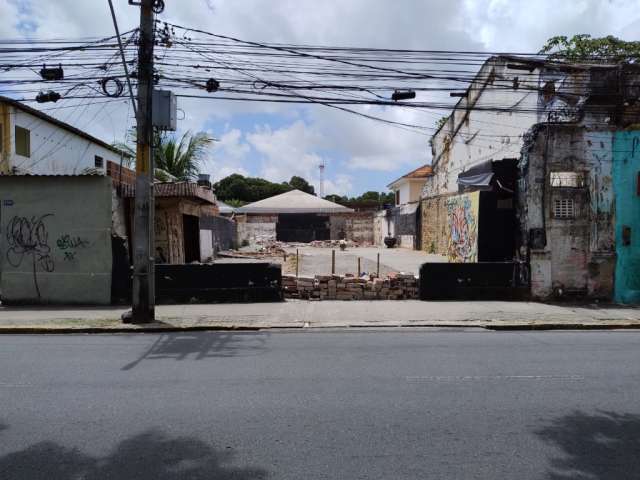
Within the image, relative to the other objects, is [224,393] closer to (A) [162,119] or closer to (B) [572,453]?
(B) [572,453]

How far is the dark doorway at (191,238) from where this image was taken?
18.2 metres

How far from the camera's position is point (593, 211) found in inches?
500

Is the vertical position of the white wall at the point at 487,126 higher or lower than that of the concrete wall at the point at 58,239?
higher

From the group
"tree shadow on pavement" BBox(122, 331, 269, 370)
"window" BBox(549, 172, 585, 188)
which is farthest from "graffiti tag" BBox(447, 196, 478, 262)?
"tree shadow on pavement" BBox(122, 331, 269, 370)

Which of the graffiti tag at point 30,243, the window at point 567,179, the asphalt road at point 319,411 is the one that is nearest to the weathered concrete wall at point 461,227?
the window at point 567,179

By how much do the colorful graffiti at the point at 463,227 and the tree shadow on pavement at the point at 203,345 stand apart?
27.5 feet

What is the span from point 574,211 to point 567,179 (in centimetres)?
82

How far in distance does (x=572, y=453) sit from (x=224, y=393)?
333 cm

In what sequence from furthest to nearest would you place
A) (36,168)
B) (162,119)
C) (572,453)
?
(36,168)
(162,119)
(572,453)

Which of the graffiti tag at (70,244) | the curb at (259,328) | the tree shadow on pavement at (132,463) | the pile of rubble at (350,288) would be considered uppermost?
the graffiti tag at (70,244)

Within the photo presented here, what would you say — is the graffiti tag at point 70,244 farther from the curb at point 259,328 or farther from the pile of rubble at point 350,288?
the pile of rubble at point 350,288

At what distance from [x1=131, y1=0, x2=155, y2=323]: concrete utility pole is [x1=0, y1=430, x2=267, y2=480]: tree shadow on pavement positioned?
5941mm

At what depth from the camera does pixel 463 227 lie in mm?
16812

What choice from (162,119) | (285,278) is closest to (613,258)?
(285,278)
